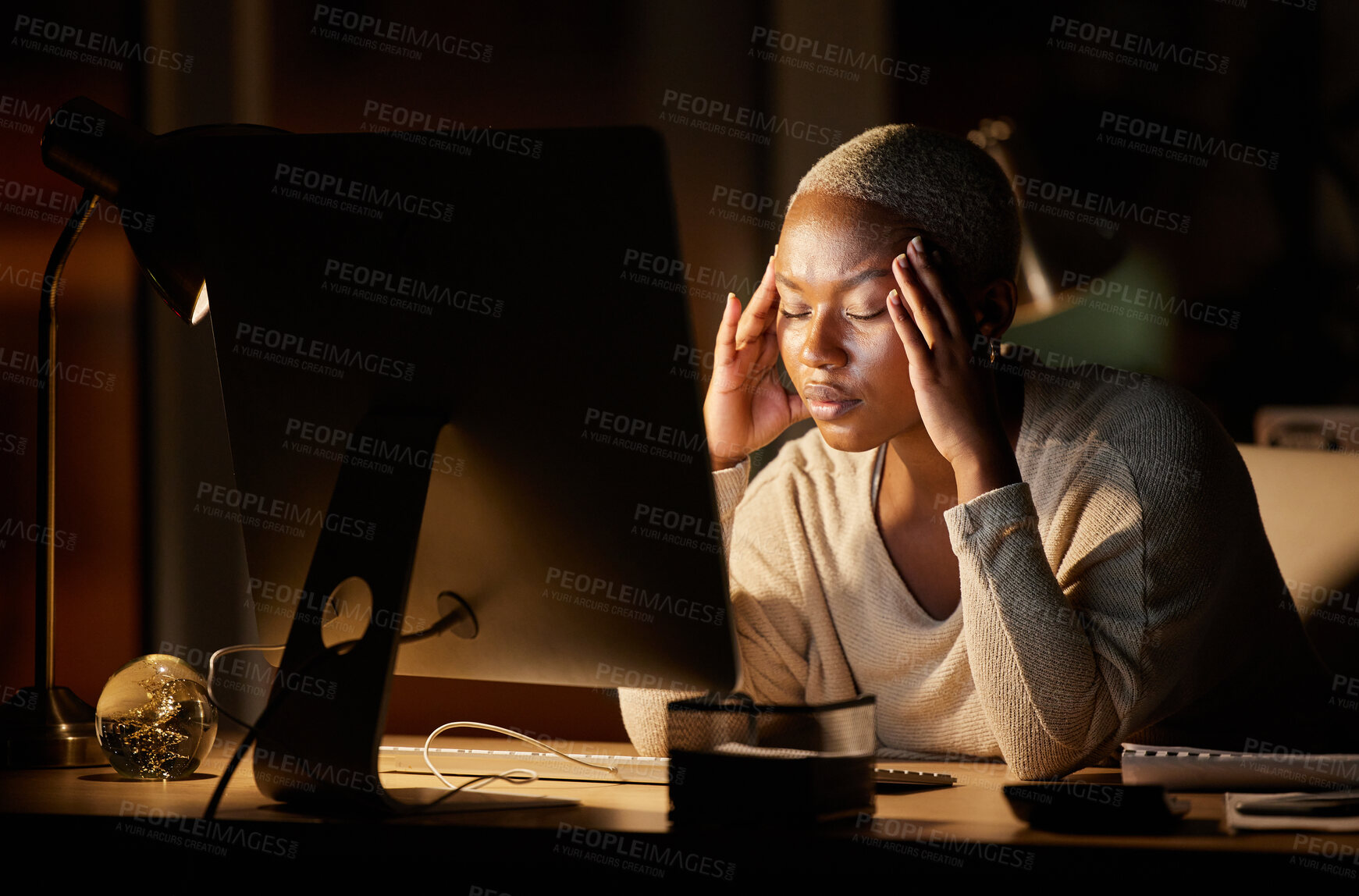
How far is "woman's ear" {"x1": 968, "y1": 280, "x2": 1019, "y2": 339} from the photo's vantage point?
128 cm

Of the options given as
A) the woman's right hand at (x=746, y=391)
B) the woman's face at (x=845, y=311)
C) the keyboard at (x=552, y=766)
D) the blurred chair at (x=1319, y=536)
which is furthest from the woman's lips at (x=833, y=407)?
the blurred chair at (x=1319, y=536)

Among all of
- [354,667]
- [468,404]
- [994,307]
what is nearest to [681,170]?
[994,307]

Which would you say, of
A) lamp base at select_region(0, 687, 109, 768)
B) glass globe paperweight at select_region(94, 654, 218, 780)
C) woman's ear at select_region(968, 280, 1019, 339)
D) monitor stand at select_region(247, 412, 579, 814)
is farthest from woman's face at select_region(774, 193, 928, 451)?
lamp base at select_region(0, 687, 109, 768)

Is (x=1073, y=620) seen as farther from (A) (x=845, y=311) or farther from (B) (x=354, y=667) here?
(B) (x=354, y=667)

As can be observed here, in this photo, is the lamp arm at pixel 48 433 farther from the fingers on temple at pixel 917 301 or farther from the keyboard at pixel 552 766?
the fingers on temple at pixel 917 301

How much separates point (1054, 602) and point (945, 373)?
9.7 inches

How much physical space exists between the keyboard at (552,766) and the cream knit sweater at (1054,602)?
0.09 metres

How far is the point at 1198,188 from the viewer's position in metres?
2.42

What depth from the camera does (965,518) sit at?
41.9 inches

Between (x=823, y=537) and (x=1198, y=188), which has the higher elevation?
(x=1198, y=188)

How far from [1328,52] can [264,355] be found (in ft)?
7.66

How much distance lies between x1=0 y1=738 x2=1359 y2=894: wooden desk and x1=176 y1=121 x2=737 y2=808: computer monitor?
0.07 metres

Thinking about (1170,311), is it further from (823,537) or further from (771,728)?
(771,728)

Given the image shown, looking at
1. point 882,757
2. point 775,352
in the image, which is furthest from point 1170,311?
point 882,757
